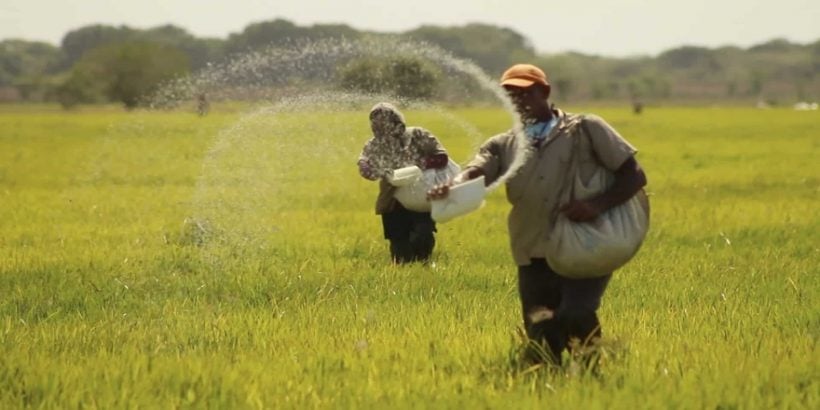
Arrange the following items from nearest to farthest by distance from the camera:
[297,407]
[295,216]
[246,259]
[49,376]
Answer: [297,407] → [49,376] → [246,259] → [295,216]

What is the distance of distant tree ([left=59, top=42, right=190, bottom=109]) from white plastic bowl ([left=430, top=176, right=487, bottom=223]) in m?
53.1

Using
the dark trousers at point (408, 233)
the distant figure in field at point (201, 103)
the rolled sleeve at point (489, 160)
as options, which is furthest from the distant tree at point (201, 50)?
the rolled sleeve at point (489, 160)

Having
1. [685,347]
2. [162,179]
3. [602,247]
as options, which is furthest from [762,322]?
[162,179]

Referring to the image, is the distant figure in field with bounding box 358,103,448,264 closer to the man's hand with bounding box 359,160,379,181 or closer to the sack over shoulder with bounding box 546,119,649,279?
the man's hand with bounding box 359,160,379,181

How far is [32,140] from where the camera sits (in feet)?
111

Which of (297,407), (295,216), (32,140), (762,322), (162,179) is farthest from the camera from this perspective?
(32,140)

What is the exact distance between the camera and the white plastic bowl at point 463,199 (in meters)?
4.54

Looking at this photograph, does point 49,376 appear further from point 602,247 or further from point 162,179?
point 162,179

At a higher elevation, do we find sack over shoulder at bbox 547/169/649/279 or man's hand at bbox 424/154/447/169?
sack over shoulder at bbox 547/169/649/279

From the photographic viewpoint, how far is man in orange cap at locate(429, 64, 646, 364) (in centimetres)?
480

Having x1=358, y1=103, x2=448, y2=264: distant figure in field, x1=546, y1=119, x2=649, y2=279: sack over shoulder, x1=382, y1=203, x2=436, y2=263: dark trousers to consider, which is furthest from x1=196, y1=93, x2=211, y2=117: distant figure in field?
x1=546, y1=119, x2=649, y2=279: sack over shoulder

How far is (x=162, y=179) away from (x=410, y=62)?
10.4 m

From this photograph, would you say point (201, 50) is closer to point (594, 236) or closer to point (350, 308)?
point (350, 308)

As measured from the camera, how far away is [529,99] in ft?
15.8
